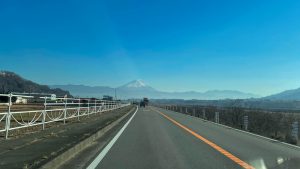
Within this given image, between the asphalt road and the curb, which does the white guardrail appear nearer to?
the curb

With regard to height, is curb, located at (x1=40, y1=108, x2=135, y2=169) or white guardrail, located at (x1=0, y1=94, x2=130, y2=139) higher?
white guardrail, located at (x1=0, y1=94, x2=130, y2=139)

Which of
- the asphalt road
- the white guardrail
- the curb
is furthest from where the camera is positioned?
the white guardrail

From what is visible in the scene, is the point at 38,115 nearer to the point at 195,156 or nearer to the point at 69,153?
the point at 69,153

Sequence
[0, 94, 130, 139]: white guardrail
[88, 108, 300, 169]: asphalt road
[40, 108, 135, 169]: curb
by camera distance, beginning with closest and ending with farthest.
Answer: [40, 108, 135, 169]: curb → [88, 108, 300, 169]: asphalt road → [0, 94, 130, 139]: white guardrail

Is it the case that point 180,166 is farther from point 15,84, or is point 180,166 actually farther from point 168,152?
point 15,84

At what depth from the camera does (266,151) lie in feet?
46.3

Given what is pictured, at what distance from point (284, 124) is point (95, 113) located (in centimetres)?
1764

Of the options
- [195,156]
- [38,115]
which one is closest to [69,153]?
[195,156]

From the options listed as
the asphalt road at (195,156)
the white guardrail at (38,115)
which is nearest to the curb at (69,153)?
the asphalt road at (195,156)

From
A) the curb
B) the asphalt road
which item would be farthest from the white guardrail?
the asphalt road

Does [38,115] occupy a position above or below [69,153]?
above

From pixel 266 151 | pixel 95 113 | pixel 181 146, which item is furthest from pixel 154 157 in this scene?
pixel 95 113

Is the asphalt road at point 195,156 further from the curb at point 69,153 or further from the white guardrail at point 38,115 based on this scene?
the white guardrail at point 38,115

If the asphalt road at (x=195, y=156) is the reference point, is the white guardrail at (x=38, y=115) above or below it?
above
